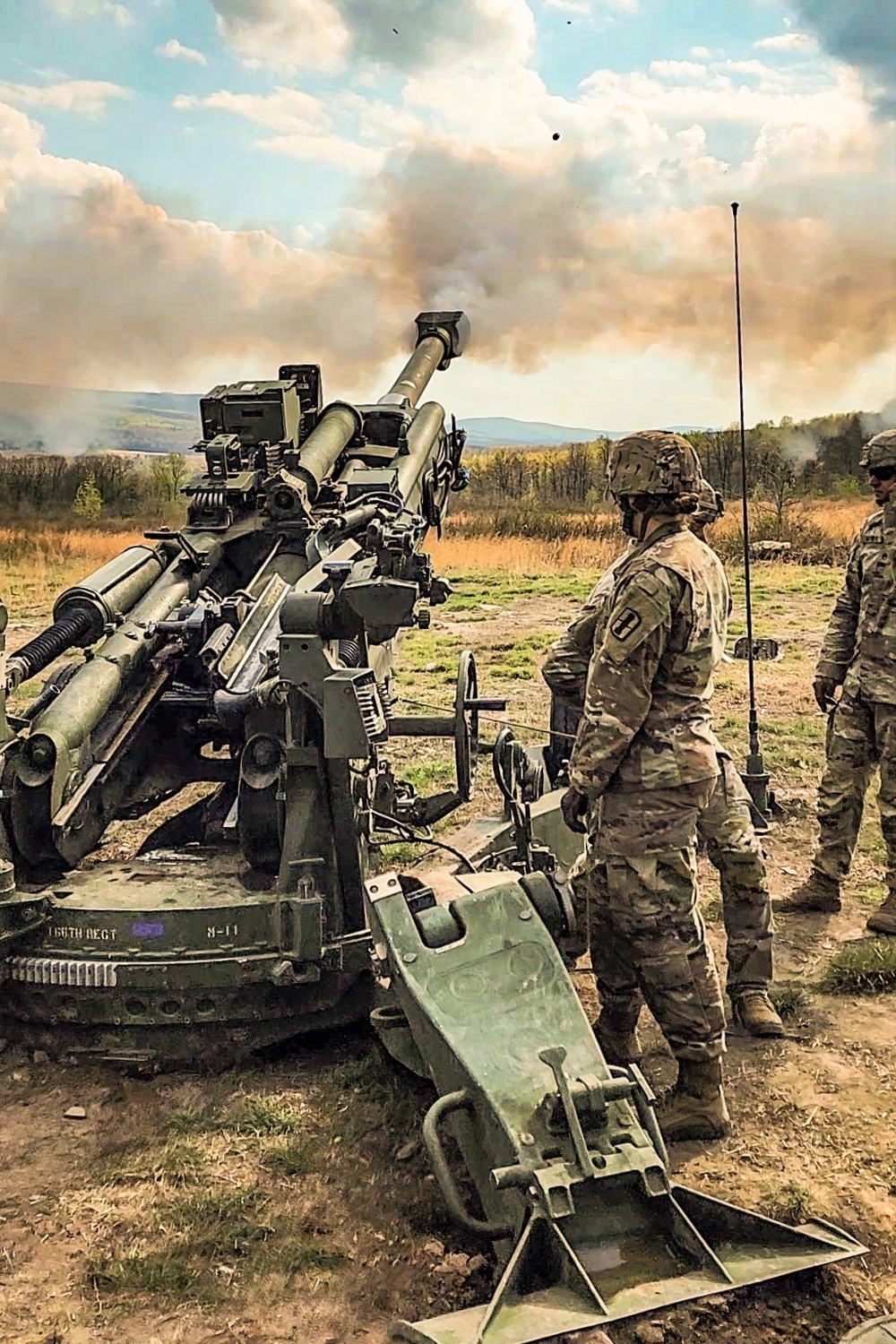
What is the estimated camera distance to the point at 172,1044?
4.04 m

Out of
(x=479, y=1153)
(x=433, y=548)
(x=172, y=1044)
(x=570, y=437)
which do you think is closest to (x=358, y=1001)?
(x=172, y=1044)

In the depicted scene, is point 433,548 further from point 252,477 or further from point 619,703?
point 619,703

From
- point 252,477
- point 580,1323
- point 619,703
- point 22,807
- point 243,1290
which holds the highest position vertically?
point 252,477

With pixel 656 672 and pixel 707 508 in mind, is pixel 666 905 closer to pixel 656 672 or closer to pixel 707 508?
pixel 656 672

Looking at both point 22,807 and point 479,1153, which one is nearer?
point 479,1153

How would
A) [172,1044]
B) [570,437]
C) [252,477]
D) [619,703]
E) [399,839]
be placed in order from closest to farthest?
[619,703]
[172,1044]
[399,839]
[252,477]
[570,437]

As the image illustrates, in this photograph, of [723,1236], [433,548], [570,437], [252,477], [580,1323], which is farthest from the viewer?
[570,437]

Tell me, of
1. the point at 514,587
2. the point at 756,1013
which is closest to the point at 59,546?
the point at 514,587

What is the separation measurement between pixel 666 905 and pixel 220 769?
2483 millimetres

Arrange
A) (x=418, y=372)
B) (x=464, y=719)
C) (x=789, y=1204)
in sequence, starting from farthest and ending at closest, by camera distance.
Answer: (x=418, y=372)
(x=464, y=719)
(x=789, y=1204)

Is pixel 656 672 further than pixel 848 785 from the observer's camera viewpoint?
No

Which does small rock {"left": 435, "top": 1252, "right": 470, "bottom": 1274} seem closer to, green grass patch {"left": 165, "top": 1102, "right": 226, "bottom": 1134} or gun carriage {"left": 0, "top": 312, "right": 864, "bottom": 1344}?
gun carriage {"left": 0, "top": 312, "right": 864, "bottom": 1344}

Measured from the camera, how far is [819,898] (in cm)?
541

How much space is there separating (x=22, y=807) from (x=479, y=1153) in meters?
2.05
